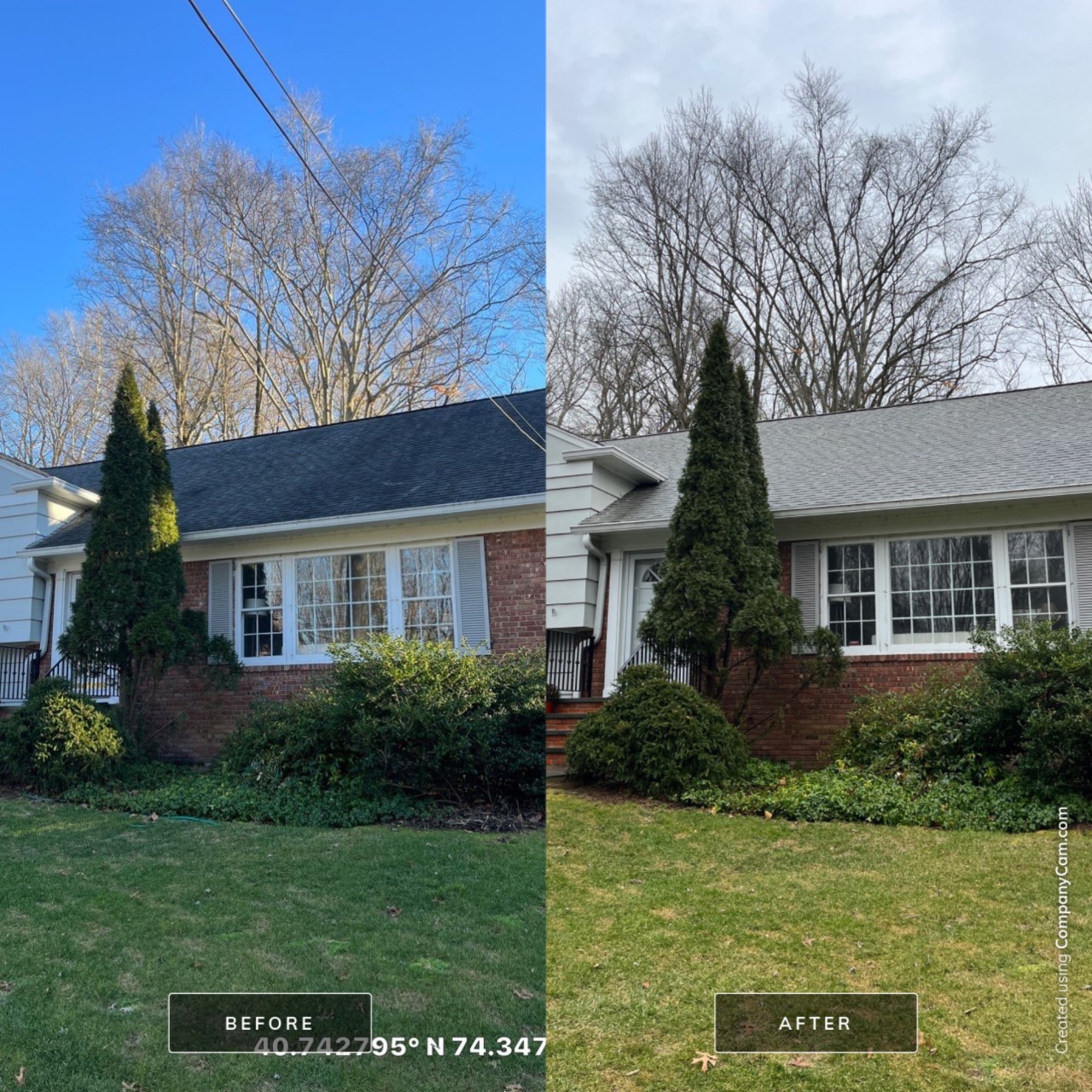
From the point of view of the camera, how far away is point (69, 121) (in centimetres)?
720

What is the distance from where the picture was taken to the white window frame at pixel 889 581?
8461 mm

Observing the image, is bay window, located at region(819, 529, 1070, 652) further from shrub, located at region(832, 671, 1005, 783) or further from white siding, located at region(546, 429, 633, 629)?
white siding, located at region(546, 429, 633, 629)

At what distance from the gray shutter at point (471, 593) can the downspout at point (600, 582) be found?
3.46 ft

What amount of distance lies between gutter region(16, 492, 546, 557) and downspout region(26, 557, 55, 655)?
0.82 ft

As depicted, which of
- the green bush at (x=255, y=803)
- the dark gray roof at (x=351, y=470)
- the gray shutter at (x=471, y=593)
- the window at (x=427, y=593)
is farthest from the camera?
the dark gray roof at (x=351, y=470)

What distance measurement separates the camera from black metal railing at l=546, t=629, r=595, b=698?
8.51 metres

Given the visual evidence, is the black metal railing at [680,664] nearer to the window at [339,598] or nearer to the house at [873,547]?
the house at [873,547]

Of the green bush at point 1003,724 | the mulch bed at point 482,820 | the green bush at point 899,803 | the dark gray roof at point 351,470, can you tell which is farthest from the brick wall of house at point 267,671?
the green bush at point 1003,724

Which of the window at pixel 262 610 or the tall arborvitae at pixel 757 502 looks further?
the window at pixel 262 610

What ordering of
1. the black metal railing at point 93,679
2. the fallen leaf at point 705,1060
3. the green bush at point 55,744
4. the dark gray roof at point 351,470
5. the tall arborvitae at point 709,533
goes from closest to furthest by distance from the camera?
the fallen leaf at point 705,1060 → the tall arborvitae at point 709,533 → the green bush at point 55,744 → the dark gray roof at point 351,470 → the black metal railing at point 93,679

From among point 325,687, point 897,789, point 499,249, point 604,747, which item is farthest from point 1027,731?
point 325,687

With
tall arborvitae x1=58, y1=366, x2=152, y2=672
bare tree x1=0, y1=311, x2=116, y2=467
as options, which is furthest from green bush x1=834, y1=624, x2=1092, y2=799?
bare tree x1=0, y1=311, x2=116, y2=467
